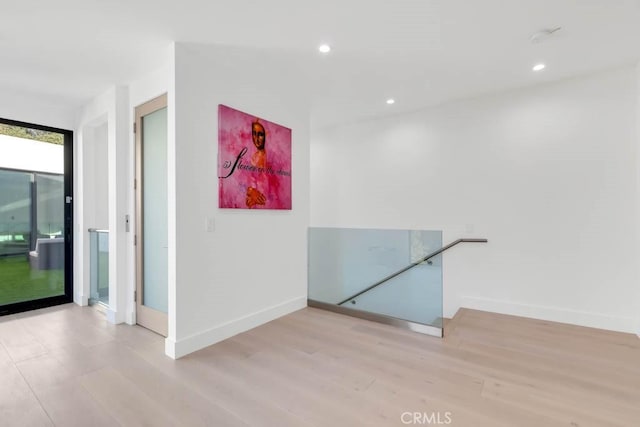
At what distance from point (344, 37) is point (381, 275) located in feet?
8.70

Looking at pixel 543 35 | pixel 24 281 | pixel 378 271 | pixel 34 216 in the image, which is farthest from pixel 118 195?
pixel 543 35

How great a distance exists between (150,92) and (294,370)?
10.2 feet

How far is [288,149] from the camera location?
3777mm

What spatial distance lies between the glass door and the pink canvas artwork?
2948 mm

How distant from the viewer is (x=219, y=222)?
298 centimetres

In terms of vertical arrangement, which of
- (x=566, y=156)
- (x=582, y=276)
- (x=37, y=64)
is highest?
(x=37, y=64)

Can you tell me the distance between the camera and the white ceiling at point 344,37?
222 cm

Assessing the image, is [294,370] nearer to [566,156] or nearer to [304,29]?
[304,29]

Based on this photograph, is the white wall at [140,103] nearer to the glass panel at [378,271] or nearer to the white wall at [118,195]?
the white wall at [118,195]

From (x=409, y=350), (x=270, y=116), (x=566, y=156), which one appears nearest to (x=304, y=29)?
(x=270, y=116)

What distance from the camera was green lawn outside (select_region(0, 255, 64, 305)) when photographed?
3.82 meters

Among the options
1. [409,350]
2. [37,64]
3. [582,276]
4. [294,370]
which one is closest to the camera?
[294,370]

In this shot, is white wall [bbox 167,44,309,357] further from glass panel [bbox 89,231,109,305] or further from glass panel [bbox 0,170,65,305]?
glass panel [bbox 0,170,65,305]

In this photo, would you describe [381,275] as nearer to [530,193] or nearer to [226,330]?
[226,330]
